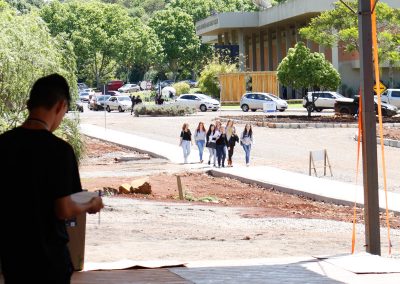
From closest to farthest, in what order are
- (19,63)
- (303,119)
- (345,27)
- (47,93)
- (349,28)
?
(47,93), (19,63), (303,119), (349,28), (345,27)

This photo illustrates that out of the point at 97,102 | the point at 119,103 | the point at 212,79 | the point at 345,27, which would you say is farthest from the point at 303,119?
the point at 97,102

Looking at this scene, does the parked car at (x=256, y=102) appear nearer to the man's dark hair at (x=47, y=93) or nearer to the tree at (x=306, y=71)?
the tree at (x=306, y=71)

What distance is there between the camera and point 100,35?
409 ft

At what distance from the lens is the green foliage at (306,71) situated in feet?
199

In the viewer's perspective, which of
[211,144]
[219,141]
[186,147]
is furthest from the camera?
[186,147]

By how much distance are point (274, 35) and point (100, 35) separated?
2941 cm

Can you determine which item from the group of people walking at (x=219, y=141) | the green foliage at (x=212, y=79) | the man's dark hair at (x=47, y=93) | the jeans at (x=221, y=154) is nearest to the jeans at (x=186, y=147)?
the group of people walking at (x=219, y=141)

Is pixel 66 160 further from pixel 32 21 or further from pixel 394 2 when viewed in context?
pixel 394 2

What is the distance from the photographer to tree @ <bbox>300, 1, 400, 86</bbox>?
6062 centimetres

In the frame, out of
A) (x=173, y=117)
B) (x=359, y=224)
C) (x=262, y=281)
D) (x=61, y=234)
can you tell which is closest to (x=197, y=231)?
(x=359, y=224)

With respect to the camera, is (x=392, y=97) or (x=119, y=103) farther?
(x=119, y=103)

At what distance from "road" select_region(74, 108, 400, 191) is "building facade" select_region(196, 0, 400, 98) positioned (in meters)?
25.8

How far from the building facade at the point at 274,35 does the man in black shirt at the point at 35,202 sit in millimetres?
76425

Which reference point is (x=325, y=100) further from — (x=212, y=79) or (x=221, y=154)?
(x=221, y=154)
